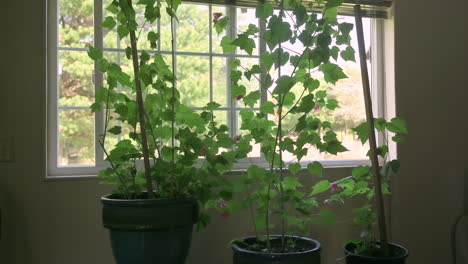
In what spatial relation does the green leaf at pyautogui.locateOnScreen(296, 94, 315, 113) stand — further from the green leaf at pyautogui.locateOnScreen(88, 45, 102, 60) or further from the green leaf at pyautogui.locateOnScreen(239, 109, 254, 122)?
the green leaf at pyautogui.locateOnScreen(88, 45, 102, 60)

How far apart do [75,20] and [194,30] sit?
2.68 ft

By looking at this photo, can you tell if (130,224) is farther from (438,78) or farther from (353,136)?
(438,78)

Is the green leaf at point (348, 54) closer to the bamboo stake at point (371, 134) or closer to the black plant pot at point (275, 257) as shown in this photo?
the bamboo stake at point (371, 134)

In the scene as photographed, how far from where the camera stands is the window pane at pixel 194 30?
6.92ft

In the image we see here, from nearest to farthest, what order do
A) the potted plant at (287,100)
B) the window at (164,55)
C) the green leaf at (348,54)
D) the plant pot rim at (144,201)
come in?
the plant pot rim at (144,201) → the potted plant at (287,100) → the green leaf at (348,54) → the window at (164,55)

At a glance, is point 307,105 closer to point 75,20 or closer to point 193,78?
point 193,78

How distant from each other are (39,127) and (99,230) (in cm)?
51

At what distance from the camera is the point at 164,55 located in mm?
2031

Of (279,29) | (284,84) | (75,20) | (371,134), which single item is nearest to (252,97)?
(284,84)

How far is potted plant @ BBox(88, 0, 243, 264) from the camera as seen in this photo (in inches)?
54.1

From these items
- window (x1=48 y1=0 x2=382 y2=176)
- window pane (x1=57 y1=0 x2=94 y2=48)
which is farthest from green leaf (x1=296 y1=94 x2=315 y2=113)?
window pane (x1=57 y1=0 x2=94 y2=48)

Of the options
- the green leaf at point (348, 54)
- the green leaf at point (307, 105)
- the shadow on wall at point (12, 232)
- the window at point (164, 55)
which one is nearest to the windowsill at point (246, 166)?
the window at point (164, 55)

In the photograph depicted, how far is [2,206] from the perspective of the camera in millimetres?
1691

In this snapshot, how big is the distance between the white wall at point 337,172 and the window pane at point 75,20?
34cm
